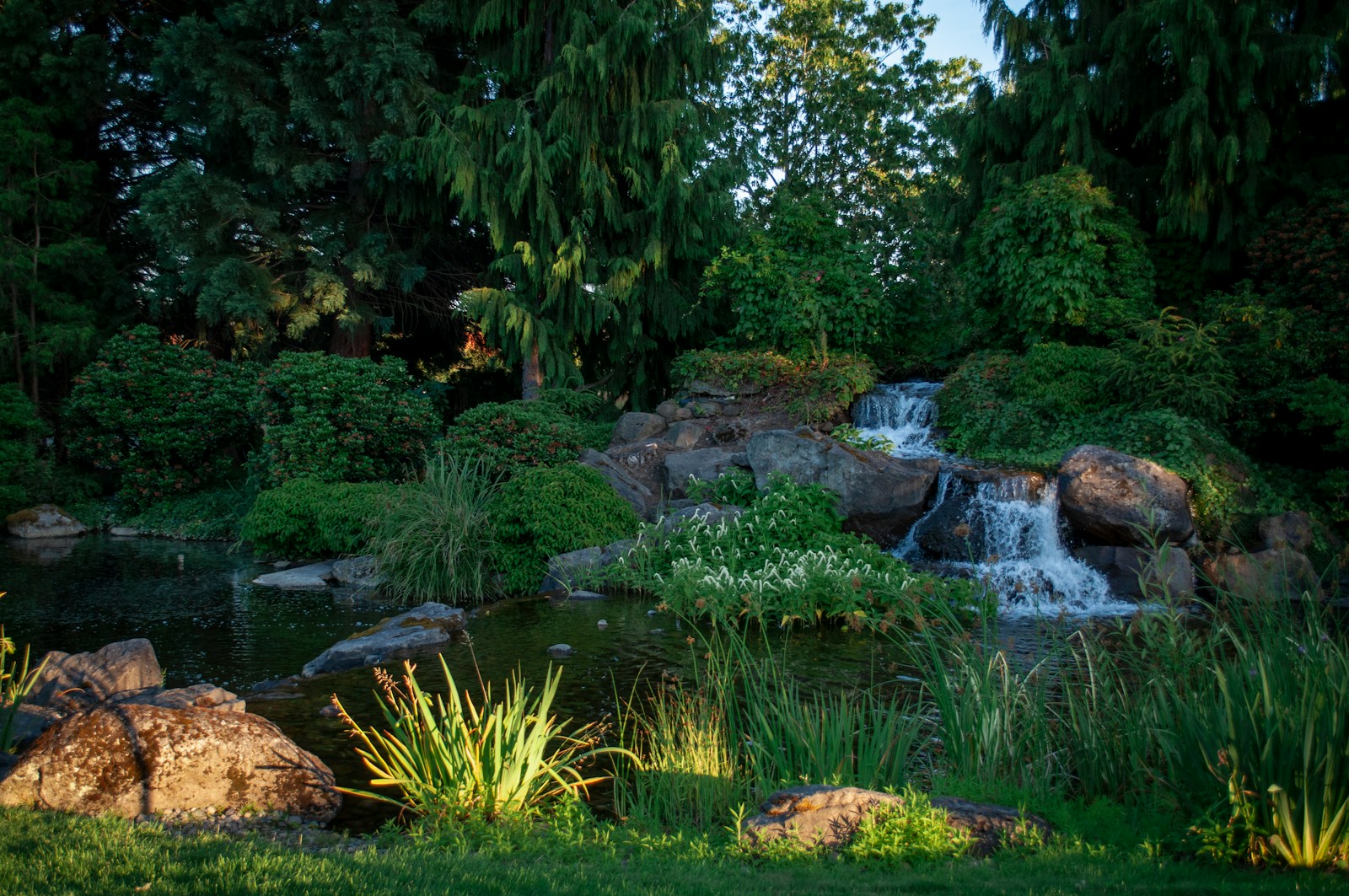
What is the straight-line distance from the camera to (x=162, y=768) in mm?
4445

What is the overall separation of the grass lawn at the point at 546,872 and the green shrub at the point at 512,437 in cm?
902

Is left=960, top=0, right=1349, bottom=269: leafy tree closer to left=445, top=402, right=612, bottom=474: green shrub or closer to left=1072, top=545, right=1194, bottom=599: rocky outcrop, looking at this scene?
left=1072, top=545, right=1194, bottom=599: rocky outcrop

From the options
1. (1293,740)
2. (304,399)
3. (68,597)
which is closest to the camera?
(1293,740)

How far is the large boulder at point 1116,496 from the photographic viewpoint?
10.1 m

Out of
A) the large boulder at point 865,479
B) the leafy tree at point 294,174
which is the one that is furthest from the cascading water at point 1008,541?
the leafy tree at point 294,174

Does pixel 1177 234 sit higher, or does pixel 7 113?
pixel 7 113

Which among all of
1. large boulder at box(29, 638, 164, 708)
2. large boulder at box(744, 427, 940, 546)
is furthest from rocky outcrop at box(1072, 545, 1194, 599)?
large boulder at box(29, 638, 164, 708)

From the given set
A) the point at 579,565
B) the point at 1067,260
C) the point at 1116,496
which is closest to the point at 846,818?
the point at 579,565

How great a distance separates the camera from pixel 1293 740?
304 centimetres

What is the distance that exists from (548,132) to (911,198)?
1152 cm

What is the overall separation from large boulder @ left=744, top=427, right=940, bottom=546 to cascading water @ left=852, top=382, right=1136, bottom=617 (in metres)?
0.23

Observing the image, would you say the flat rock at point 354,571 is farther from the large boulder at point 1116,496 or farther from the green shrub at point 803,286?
the large boulder at point 1116,496

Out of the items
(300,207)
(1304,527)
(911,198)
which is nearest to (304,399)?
(300,207)

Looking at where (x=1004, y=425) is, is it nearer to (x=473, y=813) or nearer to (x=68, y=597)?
(x=473, y=813)
